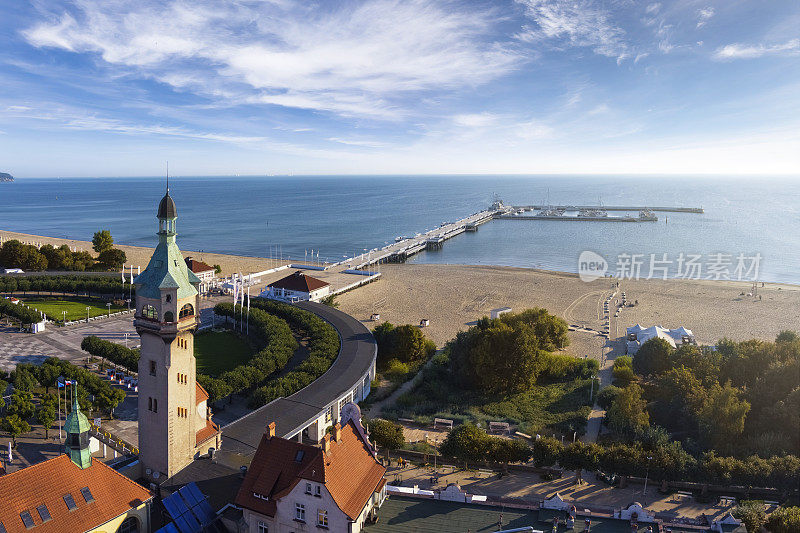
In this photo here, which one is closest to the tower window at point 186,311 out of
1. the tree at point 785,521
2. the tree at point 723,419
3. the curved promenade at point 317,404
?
the curved promenade at point 317,404

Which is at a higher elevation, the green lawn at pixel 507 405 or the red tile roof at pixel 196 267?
the red tile roof at pixel 196 267

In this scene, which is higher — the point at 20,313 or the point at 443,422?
the point at 20,313

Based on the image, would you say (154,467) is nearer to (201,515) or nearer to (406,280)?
(201,515)

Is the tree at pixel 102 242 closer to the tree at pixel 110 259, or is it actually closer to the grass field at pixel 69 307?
the tree at pixel 110 259

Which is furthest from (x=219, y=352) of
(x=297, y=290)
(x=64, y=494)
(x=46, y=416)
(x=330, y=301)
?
(x=64, y=494)

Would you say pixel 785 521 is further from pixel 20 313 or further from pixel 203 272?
pixel 203 272

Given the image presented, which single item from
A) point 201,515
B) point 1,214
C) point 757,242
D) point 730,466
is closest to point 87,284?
point 201,515
